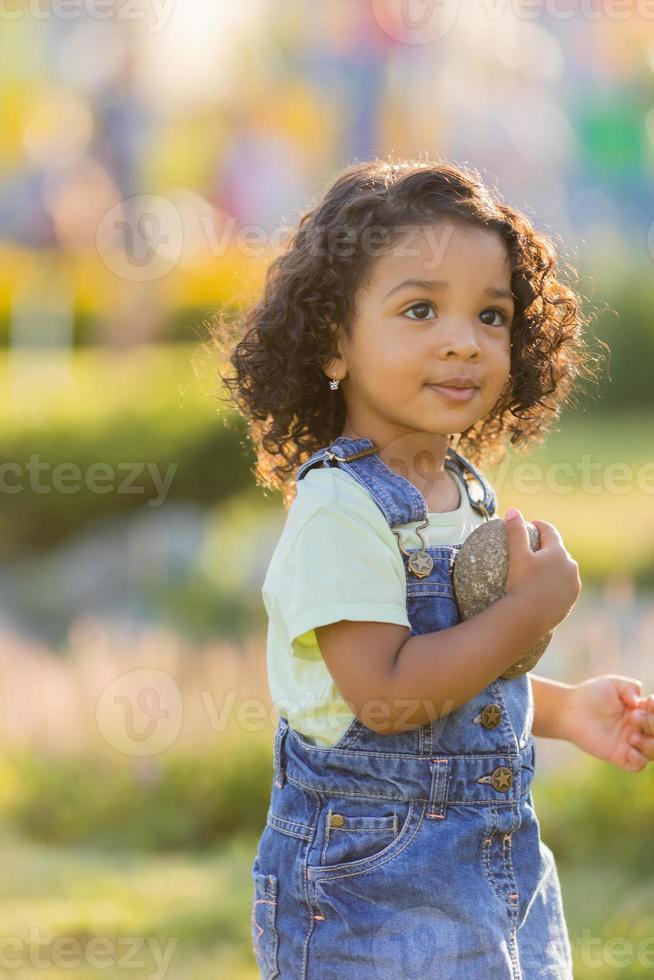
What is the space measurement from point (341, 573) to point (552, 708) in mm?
687

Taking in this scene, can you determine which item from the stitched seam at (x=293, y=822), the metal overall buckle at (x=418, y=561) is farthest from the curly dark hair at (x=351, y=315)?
the stitched seam at (x=293, y=822)

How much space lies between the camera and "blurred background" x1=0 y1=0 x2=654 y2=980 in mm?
3527

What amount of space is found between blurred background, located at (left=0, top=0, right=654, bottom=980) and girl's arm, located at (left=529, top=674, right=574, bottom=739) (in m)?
0.91

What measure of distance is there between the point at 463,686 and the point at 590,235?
553 inches

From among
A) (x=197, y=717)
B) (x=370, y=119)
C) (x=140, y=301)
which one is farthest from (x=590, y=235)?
(x=197, y=717)

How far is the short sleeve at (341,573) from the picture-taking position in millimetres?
1741

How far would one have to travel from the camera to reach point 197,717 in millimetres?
4188

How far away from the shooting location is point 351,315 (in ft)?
6.67

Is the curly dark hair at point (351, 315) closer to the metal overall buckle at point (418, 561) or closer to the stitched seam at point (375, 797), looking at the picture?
the metal overall buckle at point (418, 561)

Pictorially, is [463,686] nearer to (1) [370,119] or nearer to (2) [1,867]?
(2) [1,867]

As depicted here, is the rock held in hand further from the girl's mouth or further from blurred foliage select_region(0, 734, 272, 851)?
blurred foliage select_region(0, 734, 272, 851)

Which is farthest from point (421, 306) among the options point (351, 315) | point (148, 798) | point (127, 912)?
point (148, 798)

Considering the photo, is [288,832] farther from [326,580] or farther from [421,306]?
[421,306]

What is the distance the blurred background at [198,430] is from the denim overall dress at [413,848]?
92 centimetres
